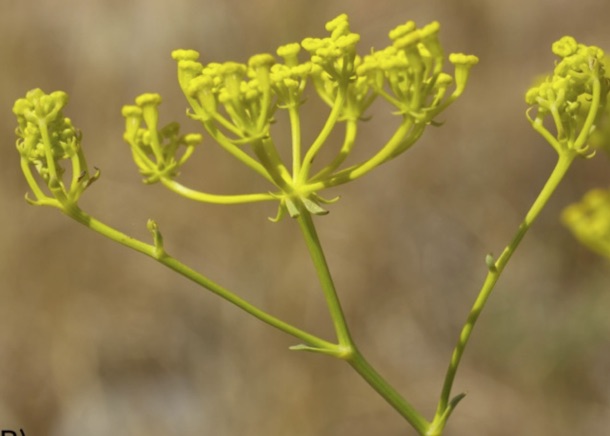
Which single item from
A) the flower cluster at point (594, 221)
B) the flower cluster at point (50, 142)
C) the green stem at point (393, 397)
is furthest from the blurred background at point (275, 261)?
the green stem at point (393, 397)

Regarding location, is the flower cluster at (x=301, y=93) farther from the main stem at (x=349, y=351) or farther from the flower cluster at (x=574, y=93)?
the flower cluster at (x=574, y=93)

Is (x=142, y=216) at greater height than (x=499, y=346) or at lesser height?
greater

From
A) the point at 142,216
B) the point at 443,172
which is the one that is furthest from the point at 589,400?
the point at 142,216

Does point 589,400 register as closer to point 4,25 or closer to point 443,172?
point 443,172

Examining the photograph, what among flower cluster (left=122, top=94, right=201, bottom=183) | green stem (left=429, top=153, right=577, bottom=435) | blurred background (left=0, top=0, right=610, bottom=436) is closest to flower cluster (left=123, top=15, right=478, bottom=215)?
flower cluster (left=122, top=94, right=201, bottom=183)

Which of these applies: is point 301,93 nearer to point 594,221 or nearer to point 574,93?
point 574,93

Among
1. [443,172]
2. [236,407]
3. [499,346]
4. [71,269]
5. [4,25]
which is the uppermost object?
[4,25]

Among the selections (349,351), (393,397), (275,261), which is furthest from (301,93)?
(275,261)
